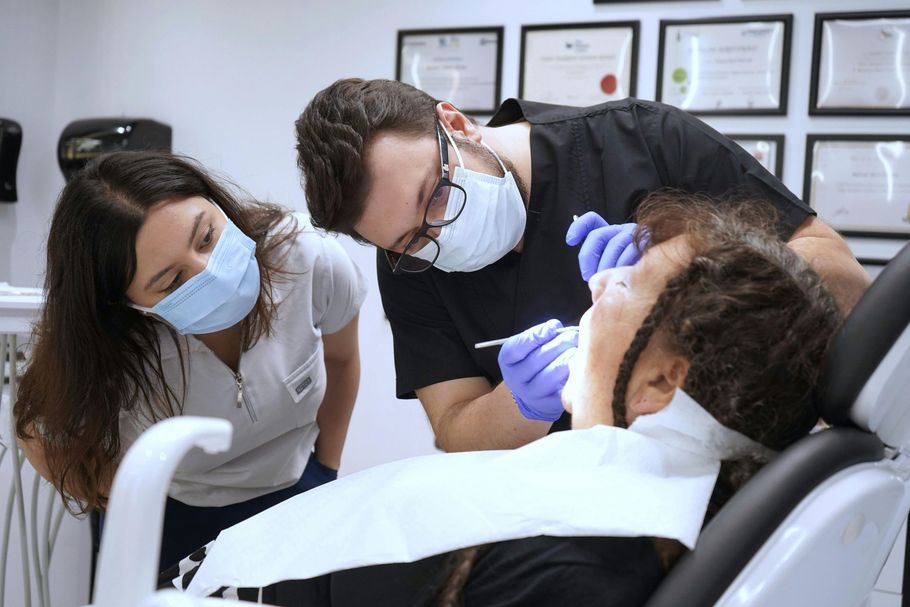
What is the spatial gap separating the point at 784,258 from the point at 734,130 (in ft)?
6.56

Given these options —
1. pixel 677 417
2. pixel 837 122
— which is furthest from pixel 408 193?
pixel 837 122

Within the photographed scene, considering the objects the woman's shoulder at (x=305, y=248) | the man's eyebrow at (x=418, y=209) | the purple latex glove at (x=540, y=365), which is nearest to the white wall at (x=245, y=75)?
the woman's shoulder at (x=305, y=248)

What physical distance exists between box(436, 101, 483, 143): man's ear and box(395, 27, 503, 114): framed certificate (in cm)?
153

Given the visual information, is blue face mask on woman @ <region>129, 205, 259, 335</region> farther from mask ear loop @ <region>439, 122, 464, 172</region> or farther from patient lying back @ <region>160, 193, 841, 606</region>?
patient lying back @ <region>160, 193, 841, 606</region>

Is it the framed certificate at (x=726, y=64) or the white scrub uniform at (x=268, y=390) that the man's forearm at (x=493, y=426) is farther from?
the framed certificate at (x=726, y=64)

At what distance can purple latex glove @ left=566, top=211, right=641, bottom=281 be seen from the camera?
107 cm

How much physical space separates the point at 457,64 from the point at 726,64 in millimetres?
922

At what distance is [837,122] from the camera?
104 inches

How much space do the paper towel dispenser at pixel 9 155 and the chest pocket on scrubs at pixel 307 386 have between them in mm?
2250

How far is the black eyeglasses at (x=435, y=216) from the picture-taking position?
1.36 metres

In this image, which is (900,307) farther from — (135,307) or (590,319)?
(135,307)

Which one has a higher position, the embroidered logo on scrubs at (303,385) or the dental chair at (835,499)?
the dental chair at (835,499)

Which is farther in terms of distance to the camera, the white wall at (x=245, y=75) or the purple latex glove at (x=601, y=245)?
the white wall at (x=245, y=75)

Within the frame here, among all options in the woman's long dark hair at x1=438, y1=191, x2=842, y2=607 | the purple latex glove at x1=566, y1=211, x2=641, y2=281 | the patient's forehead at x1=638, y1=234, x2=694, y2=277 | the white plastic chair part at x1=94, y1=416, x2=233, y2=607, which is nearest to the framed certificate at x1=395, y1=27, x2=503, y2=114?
the purple latex glove at x1=566, y1=211, x2=641, y2=281
